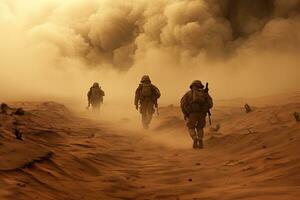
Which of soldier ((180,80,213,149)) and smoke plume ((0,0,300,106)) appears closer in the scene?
soldier ((180,80,213,149))

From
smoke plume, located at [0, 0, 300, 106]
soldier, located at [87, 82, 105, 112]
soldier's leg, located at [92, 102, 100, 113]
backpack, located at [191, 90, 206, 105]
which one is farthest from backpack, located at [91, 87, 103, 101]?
backpack, located at [191, 90, 206, 105]

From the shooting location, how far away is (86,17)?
131 feet

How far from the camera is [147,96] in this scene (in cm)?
1369

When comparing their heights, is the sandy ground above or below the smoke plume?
below

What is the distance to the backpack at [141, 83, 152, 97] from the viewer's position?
1356cm

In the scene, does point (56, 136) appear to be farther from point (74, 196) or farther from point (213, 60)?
point (213, 60)

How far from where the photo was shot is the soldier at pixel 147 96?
13.6 metres

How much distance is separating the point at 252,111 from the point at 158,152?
4874mm

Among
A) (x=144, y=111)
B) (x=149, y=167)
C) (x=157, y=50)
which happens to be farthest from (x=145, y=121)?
(x=157, y=50)

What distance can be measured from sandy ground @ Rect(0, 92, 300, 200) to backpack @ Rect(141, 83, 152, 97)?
3327 millimetres

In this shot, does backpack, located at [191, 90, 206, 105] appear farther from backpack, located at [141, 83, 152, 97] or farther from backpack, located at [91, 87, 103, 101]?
backpack, located at [91, 87, 103, 101]

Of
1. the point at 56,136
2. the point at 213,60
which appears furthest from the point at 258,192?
the point at 213,60

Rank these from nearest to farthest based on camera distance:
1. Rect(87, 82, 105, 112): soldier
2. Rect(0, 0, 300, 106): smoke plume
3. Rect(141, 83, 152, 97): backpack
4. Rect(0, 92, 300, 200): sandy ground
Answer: Rect(0, 92, 300, 200): sandy ground
Rect(141, 83, 152, 97): backpack
Rect(87, 82, 105, 112): soldier
Rect(0, 0, 300, 106): smoke plume

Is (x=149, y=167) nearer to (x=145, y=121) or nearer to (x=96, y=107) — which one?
(x=145, y=121)
